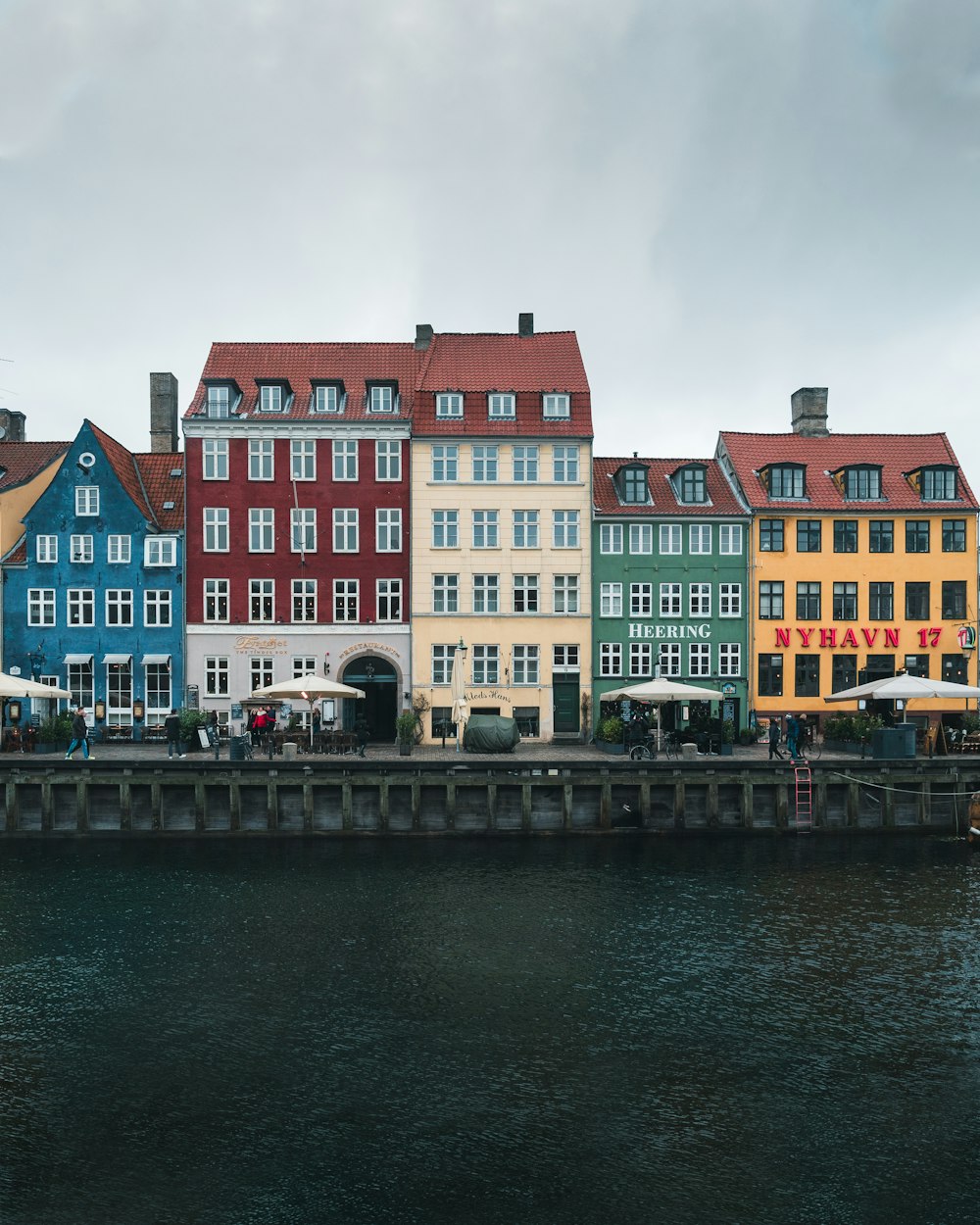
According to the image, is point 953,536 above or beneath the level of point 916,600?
above

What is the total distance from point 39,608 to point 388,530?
16.9 m

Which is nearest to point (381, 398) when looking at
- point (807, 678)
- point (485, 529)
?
point (485, 529)

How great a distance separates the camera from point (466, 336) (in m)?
51.6

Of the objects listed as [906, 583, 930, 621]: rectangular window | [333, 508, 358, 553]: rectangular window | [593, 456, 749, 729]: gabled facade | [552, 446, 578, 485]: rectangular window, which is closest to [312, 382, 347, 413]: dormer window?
[333, 508, 358, 553]: rectangular window

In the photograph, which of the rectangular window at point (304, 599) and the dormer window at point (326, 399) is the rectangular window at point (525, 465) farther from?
the rectangular window at point (304, 599)

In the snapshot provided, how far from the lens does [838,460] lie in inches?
2003

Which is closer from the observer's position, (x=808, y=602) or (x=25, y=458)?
(x=808, y=602)

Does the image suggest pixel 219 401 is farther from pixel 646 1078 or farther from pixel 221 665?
pixel 646 1078

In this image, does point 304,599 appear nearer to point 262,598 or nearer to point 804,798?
point 262,598

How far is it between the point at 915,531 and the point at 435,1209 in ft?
143

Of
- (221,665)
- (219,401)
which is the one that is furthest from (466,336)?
(221,665)

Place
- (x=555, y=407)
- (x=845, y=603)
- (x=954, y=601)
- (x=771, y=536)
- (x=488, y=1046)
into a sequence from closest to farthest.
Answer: (x=488, y=1046)
(x=555, y=407)
(x=771, y=536)
(x=845, y=603)
(x=954, y=601)

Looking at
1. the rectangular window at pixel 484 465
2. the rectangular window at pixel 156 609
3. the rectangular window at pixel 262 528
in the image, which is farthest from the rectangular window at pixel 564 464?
the rectangular window at pixel 156 609

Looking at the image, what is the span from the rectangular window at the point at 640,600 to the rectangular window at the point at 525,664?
16.9 ft
